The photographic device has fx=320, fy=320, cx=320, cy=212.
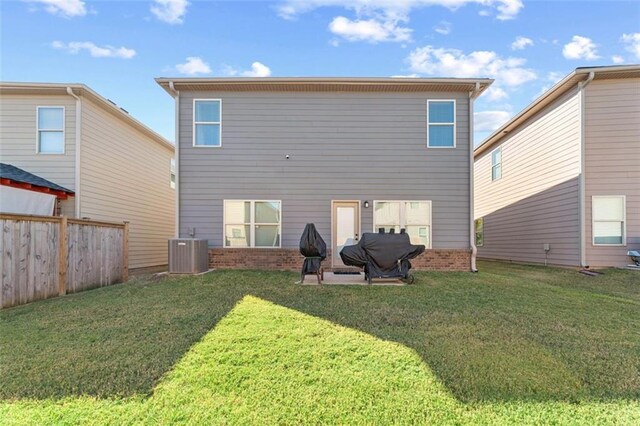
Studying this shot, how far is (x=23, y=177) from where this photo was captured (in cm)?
830

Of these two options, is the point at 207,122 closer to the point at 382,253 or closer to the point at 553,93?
the point at 382,253

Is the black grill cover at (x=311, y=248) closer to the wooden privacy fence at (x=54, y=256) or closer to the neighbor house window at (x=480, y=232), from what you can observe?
the wooden privacy fence at (x=54, y=256)

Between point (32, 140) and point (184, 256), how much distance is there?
5.68 meters

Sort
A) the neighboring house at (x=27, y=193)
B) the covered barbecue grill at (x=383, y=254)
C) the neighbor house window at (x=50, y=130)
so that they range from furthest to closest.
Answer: the neighbor house window at (x=50, y=130), the neighboring house at (x=27, y=193), the covered barbecue grill at (x=383, y=254)

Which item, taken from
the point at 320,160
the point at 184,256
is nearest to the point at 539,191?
the point at 320,160

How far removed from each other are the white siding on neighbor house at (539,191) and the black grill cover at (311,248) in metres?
8.04

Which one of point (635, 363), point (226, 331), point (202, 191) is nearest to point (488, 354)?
point (635, 363)

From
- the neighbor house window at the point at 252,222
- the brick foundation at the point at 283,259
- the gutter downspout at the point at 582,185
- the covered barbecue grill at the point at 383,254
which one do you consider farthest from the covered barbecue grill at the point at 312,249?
the gutter downspout at the point at 582,185

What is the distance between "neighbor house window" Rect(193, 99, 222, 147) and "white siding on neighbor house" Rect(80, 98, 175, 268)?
10.2 ft

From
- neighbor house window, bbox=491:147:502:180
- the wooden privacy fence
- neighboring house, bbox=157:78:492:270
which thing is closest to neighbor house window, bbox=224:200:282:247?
neighboring house, bbox=157:78:492:270

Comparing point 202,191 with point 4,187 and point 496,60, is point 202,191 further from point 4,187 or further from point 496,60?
point 496,60

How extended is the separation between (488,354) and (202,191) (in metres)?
8.58

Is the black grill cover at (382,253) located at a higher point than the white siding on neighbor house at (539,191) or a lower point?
lower

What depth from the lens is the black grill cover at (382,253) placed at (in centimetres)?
715
